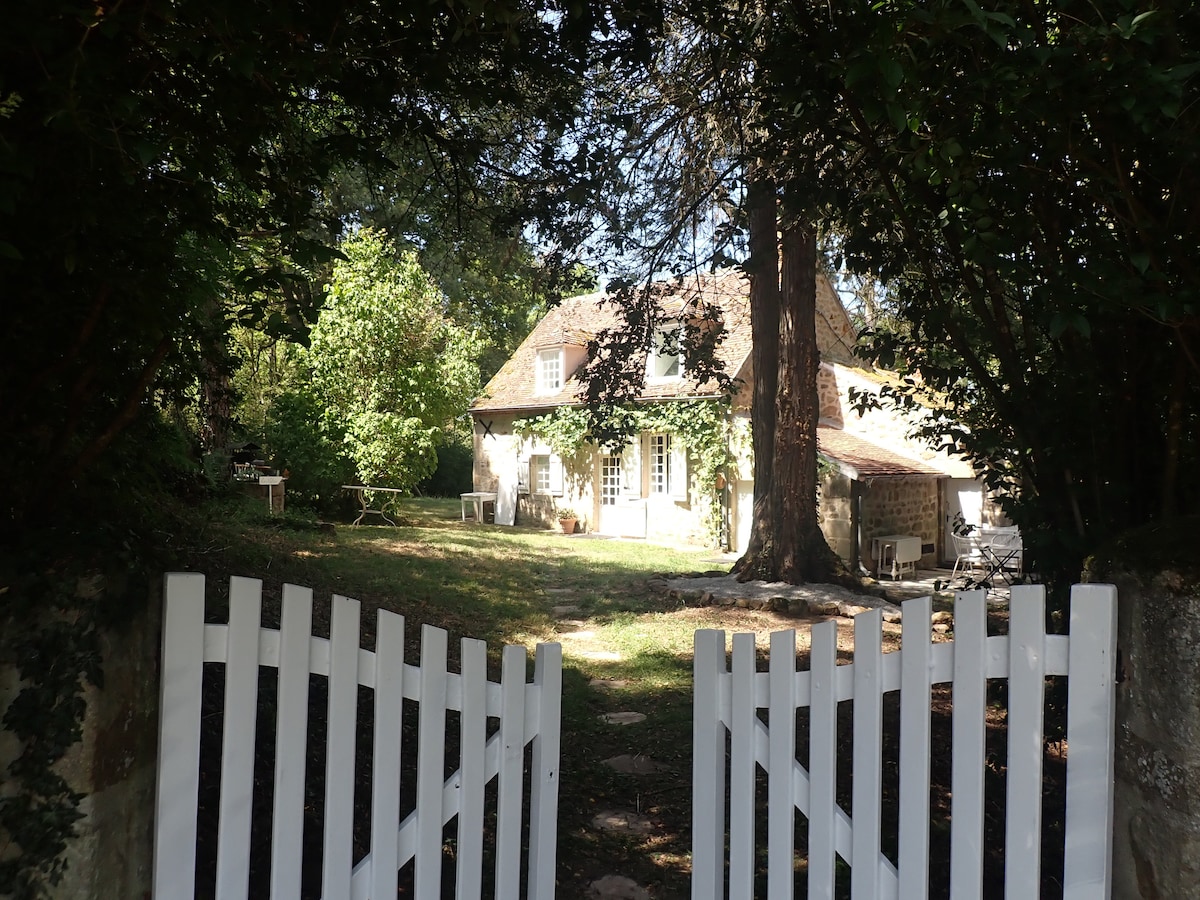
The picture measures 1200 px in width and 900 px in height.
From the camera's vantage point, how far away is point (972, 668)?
2.39 metres

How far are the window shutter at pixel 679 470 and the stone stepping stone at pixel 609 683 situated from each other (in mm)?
13107

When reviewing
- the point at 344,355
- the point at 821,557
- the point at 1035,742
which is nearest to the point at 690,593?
the point at 821,557

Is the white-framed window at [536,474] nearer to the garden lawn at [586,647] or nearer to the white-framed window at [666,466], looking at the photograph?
the white-framed window at [666,466]

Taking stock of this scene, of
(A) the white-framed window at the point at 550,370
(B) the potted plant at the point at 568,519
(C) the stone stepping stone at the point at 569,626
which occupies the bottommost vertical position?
(C) the stone stepping stone at the point at 569,626

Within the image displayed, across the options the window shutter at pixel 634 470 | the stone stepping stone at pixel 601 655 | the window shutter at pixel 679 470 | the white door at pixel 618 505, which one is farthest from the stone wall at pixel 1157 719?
the window shutter at pixel 634 470

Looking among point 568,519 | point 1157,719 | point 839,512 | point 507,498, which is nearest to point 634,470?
point 568,519

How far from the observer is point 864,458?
1742 cm

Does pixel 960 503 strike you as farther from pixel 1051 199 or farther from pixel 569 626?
pixel 1051 199

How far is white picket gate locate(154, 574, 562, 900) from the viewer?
240 cm

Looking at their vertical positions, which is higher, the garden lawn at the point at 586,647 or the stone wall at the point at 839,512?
the stone wall at the point at 839,512

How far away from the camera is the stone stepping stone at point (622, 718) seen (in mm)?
5934

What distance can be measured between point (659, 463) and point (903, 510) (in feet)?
19.4

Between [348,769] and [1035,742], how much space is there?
75.8 inches

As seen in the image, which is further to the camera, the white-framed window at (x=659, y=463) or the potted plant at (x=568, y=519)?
the potted plant at (x=568, y=519)
